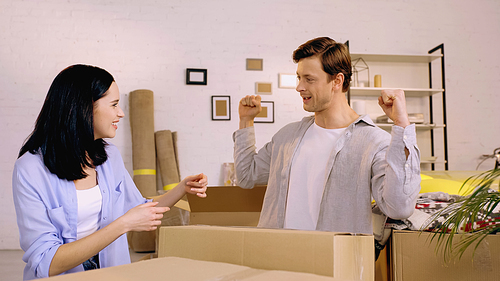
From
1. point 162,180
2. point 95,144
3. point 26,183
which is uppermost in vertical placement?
point 95,144

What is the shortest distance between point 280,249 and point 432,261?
0.96m

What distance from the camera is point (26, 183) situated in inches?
46.0

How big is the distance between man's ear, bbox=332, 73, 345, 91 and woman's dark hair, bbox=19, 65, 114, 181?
0.94 m

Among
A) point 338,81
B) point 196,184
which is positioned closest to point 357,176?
point 338,81

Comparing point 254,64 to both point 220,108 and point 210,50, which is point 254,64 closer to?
point 210,50

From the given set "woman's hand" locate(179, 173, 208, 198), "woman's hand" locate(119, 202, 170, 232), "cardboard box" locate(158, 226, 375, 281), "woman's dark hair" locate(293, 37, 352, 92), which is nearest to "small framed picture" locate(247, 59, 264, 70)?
"woman's dark hair" locate(293, 37, 352, 92)

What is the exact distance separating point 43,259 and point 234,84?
3.70m

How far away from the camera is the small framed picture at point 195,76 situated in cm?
453

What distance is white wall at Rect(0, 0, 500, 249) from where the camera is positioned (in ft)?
14.5

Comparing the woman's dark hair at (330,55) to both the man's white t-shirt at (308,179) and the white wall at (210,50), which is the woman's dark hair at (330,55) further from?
the white wall at (210,50)

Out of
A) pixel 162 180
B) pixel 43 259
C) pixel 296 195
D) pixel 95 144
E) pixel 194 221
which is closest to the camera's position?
pixel 43 259

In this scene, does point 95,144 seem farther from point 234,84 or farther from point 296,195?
point 234,84

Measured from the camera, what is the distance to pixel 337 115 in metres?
1.64

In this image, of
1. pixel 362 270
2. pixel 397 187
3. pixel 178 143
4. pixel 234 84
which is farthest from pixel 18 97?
pixel 362 270
